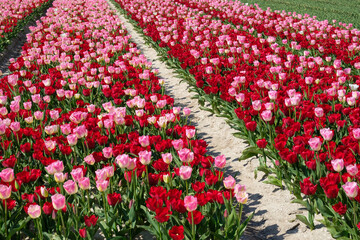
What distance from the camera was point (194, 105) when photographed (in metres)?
6.29

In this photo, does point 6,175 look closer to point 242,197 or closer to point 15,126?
point 15,126

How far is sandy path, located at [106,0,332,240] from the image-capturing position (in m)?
3.09

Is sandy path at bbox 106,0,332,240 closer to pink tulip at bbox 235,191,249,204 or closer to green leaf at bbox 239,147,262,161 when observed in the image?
green leaf at bbox 239,147,262,161

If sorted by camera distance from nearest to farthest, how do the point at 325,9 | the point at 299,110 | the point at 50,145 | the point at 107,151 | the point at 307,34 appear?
the point at 107,151, the point at 50,145, the point at 299,110, the point at 307,34, the point at 325,9

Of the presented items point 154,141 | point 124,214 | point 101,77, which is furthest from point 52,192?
point 101,77

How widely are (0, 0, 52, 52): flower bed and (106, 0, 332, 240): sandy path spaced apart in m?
7.84

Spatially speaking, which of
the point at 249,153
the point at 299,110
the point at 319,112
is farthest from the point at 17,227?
the point at 299,110

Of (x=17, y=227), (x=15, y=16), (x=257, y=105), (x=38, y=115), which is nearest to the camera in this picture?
(x=17, y=227)

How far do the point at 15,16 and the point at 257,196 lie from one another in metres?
13.1

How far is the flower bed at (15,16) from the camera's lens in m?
11.4

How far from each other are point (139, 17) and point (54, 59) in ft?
23.6

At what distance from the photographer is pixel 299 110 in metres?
4.49

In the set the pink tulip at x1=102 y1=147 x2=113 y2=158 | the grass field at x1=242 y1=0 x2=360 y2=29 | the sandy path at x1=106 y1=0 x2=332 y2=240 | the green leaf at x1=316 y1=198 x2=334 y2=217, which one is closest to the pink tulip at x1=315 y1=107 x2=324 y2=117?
the sandy path at x1=106 y1=0 x2=332 y2=240

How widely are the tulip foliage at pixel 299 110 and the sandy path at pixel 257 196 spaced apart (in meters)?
0.11
